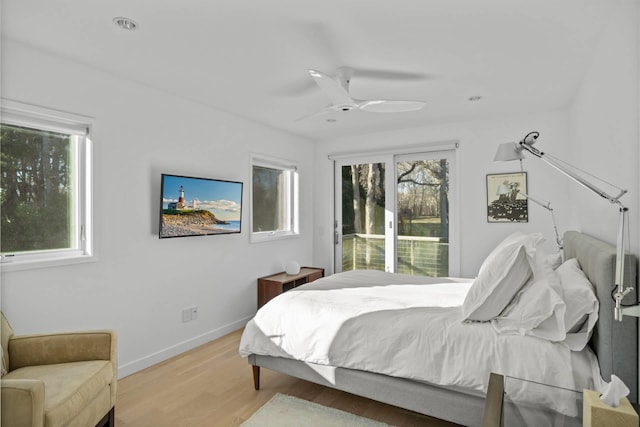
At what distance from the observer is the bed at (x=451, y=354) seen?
171 cm

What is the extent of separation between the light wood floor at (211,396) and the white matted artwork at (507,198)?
107 inches

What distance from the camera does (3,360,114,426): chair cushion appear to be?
1.68 meters

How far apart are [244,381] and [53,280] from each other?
62.2 inches

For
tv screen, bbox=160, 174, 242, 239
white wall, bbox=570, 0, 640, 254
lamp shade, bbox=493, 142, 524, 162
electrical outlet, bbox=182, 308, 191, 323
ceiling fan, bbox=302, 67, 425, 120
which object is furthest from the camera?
electrical outlet, bbox=182, 308, 191, 323

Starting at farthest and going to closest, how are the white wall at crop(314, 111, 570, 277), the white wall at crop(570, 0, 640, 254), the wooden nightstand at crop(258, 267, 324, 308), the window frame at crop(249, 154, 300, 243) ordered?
the window frame at crop(249, 154, 300, 243) → the wooden nightstand at crop(258, 267, 324, 308) → the white wall at crop(314, 111, 570, 277) → the white wall at crop(570, 0, 640, 254)

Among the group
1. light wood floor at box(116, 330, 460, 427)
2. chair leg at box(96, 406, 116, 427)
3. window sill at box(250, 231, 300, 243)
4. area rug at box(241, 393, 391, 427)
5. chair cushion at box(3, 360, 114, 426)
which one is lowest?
light wood floor at box(116, 330, 460, 427)

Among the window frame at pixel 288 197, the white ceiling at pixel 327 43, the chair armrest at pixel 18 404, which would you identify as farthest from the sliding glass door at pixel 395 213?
→ the chair armrest at pixel 18 404

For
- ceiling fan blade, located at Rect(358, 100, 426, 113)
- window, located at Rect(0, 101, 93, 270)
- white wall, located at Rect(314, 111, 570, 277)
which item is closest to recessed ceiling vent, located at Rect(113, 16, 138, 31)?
window, located at Rect(0, 101, 93, 270)

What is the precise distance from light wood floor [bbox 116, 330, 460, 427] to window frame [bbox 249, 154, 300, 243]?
1672 millimetres

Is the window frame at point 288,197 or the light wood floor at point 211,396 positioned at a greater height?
the window frame at point 288,197

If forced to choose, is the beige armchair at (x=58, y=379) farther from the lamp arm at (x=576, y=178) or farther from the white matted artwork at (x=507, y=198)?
the white matted artwork at (x=507, y=198)

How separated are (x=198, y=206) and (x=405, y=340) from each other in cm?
240

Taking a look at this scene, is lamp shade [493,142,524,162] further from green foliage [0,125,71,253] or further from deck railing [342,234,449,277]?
green foliage [0,125,71,253]

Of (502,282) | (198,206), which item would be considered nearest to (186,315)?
(198,206)
